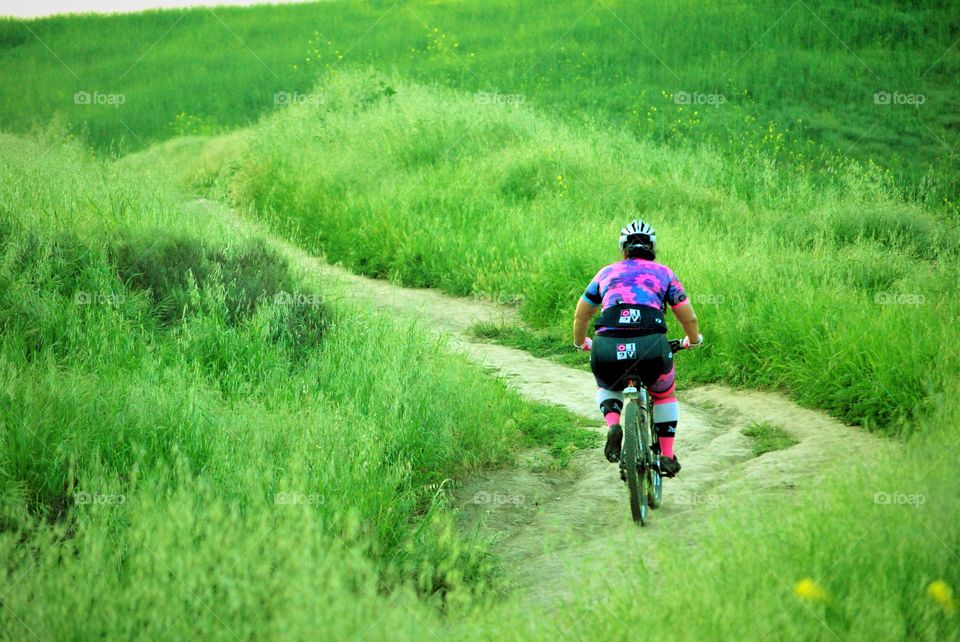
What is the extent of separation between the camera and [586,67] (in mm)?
28188

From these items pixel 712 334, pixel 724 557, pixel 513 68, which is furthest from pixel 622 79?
pixel 724 557

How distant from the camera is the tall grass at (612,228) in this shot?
7602 millimetres

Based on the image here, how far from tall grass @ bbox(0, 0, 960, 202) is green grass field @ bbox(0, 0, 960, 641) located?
274cm

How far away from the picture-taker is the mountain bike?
5.22m

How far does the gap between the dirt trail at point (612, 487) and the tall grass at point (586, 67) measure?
536 inches

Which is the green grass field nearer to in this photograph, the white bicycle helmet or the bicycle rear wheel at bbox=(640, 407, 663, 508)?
the bicycle rear wheel at bbox=(640, 407, 663, 508)

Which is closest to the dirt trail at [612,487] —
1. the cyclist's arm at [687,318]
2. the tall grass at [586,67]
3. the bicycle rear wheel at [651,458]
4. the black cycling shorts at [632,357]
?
the bicycle rear wheel at [651,458]

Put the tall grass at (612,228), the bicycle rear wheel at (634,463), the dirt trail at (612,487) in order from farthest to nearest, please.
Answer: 1. the tall grass at (612,228)
2. the bicycle rear wheel at (634,463)
3. the dirt trail at (612,487)

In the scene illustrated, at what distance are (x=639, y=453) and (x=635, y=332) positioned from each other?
2.53 ft

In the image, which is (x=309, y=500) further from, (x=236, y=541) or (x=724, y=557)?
(x=724, y=557)

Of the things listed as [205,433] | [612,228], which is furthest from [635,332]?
[612,228]

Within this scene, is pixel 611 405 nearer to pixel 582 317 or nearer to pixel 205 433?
pixel 582 317

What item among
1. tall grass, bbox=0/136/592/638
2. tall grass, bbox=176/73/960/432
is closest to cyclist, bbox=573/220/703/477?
tall grass, bbox=0/136/592/638

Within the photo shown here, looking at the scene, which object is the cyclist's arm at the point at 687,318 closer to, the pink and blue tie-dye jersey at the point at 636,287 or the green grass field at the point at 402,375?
the pink and blue tie-dye jersey at the point at 636,287
